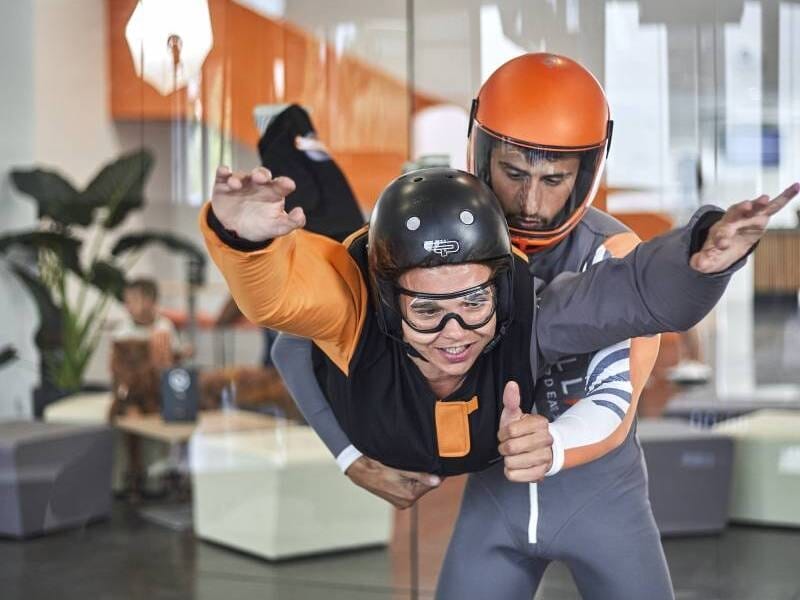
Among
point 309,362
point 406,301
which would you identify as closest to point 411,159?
point 309,362

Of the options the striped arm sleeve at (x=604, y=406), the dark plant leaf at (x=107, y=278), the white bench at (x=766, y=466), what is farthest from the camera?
the dark plant leaf at (x=107, y=278)

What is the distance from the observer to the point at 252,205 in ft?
5.11

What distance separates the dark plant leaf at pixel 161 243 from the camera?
6074 mm

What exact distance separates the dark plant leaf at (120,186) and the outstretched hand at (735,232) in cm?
521

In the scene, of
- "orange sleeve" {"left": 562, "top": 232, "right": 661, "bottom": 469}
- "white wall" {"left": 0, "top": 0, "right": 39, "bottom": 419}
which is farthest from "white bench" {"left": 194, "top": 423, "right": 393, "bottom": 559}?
"orange sleeve" {"left": 562, "top": 232, "right": 661, "bottom": 469}

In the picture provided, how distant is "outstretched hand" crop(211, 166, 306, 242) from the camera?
1.55 metres

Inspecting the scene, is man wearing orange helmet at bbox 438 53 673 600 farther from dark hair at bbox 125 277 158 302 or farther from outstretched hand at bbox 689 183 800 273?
dark hair at bbox 125 277 158 302

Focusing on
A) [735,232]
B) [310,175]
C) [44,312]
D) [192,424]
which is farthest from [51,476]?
[735,232]

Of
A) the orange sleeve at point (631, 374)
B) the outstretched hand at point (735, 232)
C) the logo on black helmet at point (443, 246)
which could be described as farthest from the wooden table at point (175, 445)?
the outstretched hand at point (735, 232)

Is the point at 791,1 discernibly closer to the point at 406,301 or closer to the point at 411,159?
the point at 411,159

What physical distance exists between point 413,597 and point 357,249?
2476mm

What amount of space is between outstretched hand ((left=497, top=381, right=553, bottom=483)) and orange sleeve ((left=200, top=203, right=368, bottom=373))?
25 cm

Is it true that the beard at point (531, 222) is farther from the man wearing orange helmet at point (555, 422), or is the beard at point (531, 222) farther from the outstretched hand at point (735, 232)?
the outstretched hand at point (735, 232)

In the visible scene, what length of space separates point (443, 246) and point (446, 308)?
10cm
